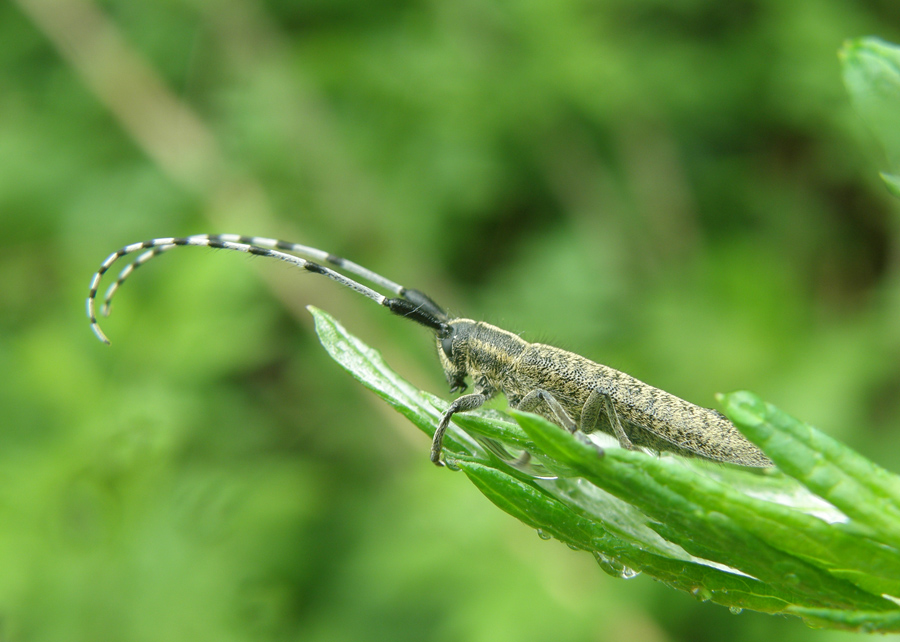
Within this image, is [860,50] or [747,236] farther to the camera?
[747,236]

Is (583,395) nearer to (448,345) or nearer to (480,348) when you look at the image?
(480,348)

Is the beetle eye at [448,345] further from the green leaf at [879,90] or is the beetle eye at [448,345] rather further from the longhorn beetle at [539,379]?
the green leaf at [879,90]

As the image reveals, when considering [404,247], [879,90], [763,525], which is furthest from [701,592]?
[404,247]

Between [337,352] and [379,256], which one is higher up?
[379,256]

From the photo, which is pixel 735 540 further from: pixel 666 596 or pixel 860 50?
pixel 666 596

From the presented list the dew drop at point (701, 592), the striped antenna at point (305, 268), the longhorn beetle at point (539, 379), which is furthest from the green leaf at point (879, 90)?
the striped antenna at point (305, 268)

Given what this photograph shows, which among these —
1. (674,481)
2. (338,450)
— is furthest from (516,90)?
(674,481)
